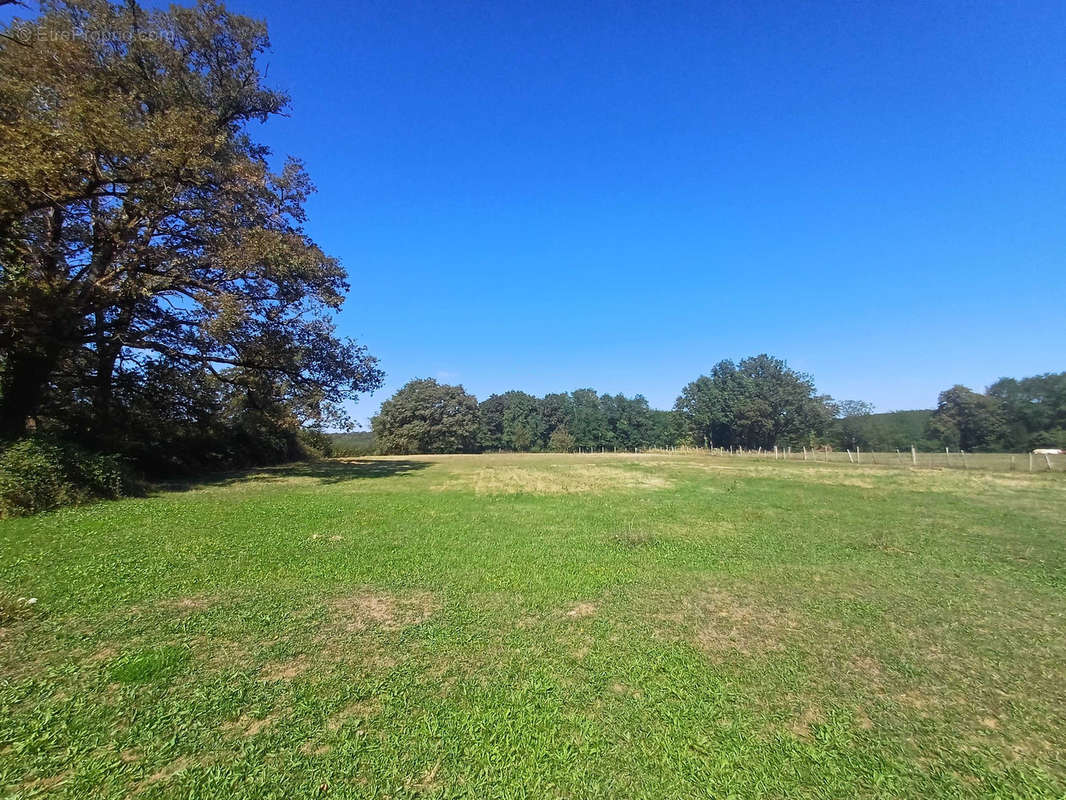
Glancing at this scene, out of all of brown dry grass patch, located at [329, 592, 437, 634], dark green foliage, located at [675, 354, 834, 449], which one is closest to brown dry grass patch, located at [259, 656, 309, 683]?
brown dry grass patch, located at [329, 592, 437, 634]

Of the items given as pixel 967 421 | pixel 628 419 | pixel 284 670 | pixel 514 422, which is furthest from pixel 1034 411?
pixel 284 670

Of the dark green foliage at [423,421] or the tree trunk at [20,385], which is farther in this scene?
the dark green foliage at [423,421]

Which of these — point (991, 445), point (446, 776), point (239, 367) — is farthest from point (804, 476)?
point (991, 445)

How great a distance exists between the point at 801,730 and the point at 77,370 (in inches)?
846

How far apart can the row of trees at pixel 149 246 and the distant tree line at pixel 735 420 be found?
114 ft

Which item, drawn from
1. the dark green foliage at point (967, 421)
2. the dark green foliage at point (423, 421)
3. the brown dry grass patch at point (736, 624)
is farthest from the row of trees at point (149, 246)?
the dark green foliage at point (967, 421)

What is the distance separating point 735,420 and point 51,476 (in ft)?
247

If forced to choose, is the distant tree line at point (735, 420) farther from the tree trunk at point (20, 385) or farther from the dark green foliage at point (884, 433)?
the tree trunk at point (20, 385)

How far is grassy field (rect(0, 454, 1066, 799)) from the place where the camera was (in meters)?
2.47

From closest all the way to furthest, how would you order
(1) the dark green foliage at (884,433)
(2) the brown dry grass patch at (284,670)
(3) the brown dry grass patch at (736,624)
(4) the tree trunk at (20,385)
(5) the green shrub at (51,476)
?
(2) the brown dry grass patch at (284,670), (3) the brown dry grass patch at (736,624), (5) the green shrub at (51,476), (4) the tree trunk at (20,385), (1) the dark green foliage at (884,433)

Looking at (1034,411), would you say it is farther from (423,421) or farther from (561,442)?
(423,421)

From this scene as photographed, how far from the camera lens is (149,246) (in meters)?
13.6

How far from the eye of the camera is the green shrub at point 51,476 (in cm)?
850

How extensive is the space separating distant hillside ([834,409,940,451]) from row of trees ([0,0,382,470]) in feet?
260
